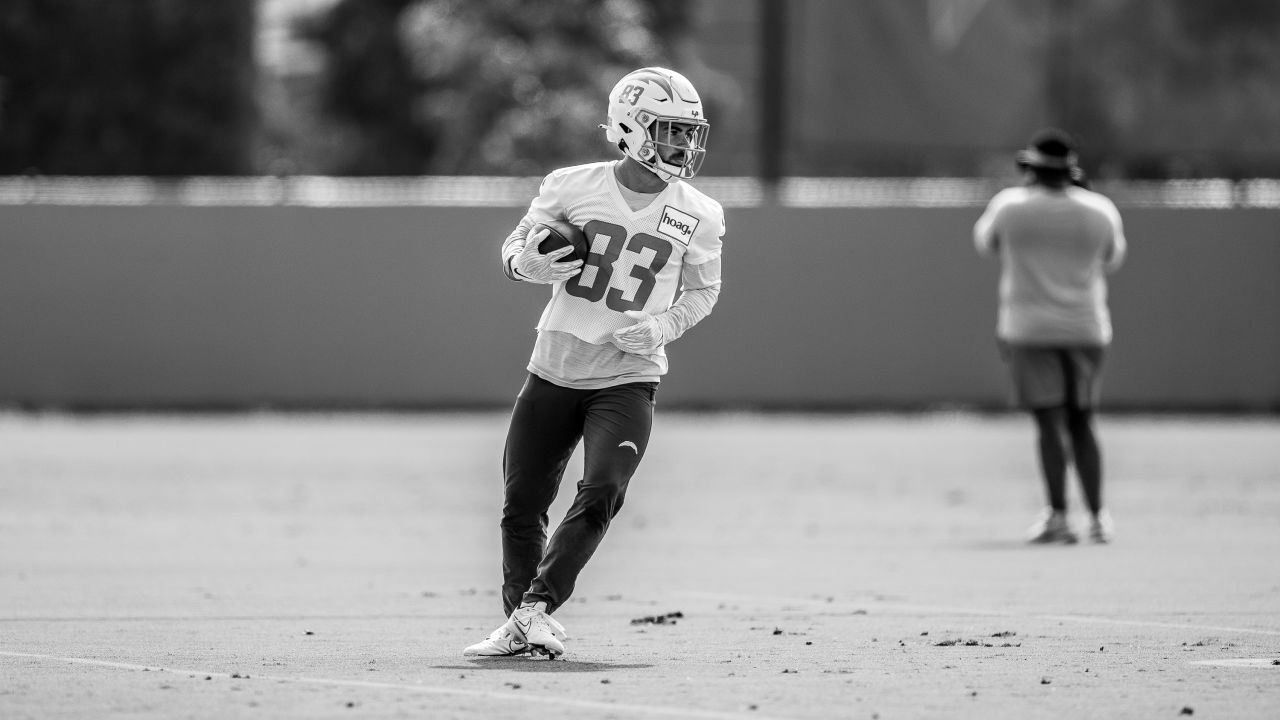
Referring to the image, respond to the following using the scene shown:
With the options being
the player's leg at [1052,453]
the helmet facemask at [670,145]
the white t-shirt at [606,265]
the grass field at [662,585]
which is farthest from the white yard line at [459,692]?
the player's leg at [1052,453]

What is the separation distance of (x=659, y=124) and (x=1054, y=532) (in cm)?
488

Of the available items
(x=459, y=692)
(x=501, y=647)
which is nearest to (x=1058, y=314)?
(x=501, y=647)

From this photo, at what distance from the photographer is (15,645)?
280 inches

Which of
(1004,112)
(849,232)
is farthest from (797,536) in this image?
(1004,112)

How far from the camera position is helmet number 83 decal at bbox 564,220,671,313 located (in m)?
7.03

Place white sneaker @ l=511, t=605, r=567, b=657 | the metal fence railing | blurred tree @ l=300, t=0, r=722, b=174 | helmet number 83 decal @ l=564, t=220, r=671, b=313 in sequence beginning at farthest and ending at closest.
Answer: blurred tree @ l=300, t=0, r=722, b=174, the metal fence railing, helmet number 83 decal @ l=564, t=220, r=671, b=313, white sneaker @ l=511, t=605, r=567, b=657

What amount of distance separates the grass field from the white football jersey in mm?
1190

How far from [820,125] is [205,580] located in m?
12.6

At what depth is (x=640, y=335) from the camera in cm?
696

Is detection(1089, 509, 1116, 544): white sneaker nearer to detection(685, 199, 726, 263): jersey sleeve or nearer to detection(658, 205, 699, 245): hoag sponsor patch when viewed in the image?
detection(685, 199, 726, 263): jersey sleeve

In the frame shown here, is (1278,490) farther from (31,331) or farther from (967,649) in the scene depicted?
(31,331)

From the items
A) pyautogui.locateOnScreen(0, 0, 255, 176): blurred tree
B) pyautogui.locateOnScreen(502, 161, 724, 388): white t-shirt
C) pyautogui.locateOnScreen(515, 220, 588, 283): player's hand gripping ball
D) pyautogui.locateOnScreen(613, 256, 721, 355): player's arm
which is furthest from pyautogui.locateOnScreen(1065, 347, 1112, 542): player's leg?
pyautogui.locateOnScreen(0, 0, 255, 176): blurred tree

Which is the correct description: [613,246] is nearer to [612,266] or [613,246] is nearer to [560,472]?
[612,266]

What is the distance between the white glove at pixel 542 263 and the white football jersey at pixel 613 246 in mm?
127
